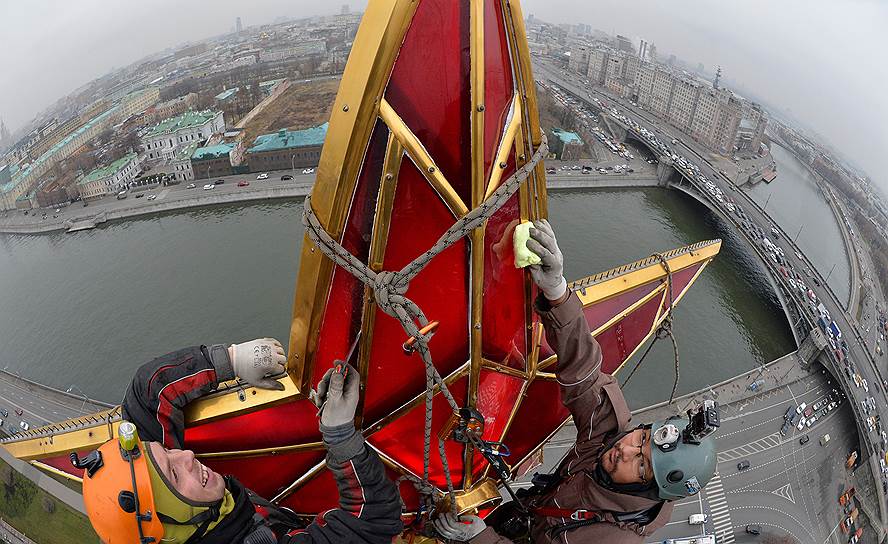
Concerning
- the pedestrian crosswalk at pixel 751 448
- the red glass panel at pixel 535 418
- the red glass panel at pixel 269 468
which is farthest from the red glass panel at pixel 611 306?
the pedestrian crosswalk at pixel 751 448

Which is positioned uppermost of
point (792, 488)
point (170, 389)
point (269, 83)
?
point (170, 389)

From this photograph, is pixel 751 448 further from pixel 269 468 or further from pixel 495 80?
pixel 495 80

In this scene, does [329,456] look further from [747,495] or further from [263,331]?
[263,331]

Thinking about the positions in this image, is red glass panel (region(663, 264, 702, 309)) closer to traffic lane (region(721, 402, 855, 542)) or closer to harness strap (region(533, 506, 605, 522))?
harness strap (region(533, 506, 605, 522))

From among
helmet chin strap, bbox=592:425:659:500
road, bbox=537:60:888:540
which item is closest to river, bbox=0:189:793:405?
road, bbox=537:60:888:540

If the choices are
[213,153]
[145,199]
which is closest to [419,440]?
[145,199]

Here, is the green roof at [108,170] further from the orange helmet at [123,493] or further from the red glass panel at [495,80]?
the red glass panel at [495,80]

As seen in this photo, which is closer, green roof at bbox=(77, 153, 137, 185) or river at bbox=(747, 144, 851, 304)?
river at bbox=(747, 144, 851, 304)
